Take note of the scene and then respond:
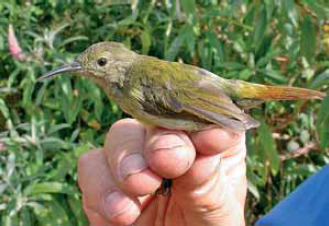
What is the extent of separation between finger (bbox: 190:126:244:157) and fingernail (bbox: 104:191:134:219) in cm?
31

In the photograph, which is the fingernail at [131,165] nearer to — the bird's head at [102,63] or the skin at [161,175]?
the skin at [161,175]

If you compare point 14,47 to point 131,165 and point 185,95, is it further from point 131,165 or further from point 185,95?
point 131,165

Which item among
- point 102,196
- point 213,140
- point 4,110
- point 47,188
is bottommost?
point 47,188

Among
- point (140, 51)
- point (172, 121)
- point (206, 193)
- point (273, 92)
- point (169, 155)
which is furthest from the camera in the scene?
point (140, 51)

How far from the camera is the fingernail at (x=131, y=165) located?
6.48 ft

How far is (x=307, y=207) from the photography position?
258cm

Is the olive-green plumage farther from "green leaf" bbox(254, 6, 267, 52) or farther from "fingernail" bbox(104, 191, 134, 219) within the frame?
"green leaf" bbox(254, 6, 267, 52)

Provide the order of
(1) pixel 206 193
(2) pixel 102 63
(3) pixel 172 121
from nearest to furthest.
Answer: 1. (1) pixel 206 193
2. (3) pixel 172 121
3. (2) pixel 102 63

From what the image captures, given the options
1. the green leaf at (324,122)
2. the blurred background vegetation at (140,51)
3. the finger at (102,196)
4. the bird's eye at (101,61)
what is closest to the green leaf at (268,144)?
the blurred background vegetation at (140,51)

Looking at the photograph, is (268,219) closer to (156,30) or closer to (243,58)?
(243,58)

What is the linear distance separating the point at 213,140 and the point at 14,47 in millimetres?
1604

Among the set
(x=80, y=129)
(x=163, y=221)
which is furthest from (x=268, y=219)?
(x=80, y=129)

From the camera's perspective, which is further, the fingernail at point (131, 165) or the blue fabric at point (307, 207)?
the blue fabric at point (307, 207)

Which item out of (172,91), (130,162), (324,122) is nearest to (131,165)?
(130,162)
